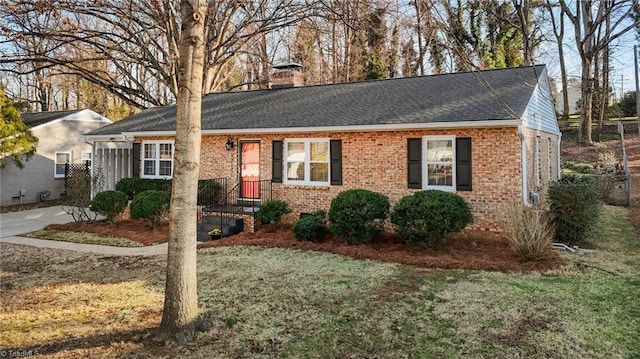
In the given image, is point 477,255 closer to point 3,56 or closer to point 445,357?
point 445,357

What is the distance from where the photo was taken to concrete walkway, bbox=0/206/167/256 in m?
9.60

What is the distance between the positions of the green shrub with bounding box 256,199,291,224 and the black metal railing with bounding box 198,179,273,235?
1.25 feet

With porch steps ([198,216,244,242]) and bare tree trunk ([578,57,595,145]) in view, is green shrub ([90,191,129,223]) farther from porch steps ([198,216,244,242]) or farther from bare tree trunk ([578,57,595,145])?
bare tree trunk ([578,57,595,145])

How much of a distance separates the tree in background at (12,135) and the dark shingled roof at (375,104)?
2.93 m

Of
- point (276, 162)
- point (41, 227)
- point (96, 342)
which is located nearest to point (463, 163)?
point (276, 162)

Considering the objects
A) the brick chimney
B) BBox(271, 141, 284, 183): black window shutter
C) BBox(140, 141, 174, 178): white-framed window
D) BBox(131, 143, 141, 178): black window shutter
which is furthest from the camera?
the brick chimney

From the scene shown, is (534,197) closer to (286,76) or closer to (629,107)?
(286,76)

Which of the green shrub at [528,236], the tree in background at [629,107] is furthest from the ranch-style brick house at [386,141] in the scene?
the tree in background at [629,107]

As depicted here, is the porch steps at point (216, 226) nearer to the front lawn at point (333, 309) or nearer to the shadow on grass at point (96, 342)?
the front lawn at point (333, 309)

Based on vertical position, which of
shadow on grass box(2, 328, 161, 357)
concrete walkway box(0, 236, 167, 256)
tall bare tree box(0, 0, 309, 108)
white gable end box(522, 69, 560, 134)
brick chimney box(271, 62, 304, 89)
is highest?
tall bare tree box(0, 0, 309, 108)

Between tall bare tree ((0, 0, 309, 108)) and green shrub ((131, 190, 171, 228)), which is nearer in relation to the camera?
green shrub ((131, 190, 171, 228))

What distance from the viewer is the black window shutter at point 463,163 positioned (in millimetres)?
9672

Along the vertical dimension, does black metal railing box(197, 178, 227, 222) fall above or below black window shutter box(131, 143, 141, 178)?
below

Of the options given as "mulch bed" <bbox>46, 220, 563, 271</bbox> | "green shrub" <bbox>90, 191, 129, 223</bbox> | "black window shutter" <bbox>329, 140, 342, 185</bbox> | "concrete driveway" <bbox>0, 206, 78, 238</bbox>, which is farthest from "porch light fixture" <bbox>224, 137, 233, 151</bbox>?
"concrete driveway" <bbox>0, 206, 78, 238</bbox>
